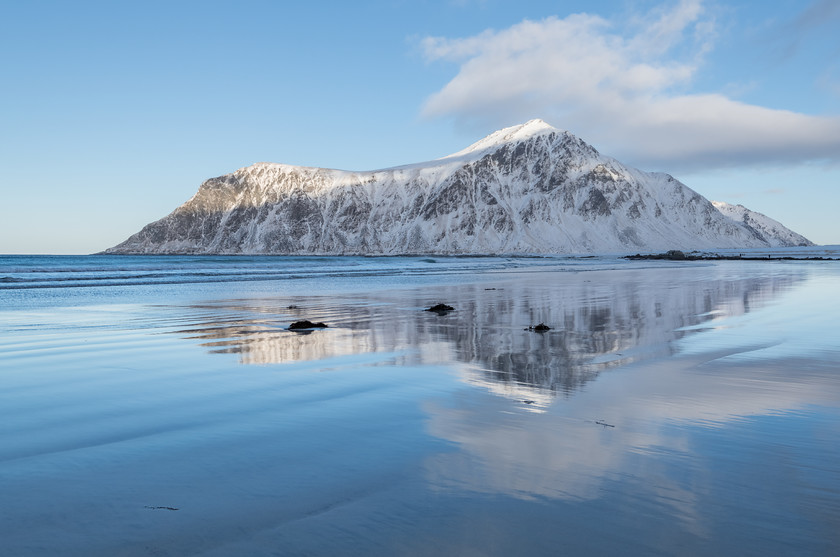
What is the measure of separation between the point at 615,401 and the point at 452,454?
9.46 feet

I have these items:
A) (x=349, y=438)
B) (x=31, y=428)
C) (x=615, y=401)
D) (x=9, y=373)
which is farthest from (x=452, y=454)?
(x=9, y=373)

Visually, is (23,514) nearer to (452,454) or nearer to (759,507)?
(452,454)

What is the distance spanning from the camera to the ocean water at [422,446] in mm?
3824

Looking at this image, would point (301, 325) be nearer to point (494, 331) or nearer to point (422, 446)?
point (494, 331)

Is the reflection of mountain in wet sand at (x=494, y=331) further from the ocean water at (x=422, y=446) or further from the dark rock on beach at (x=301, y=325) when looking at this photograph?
the dark rock on beach at (x=301, y=325)

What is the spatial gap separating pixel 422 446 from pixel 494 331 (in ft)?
30.4

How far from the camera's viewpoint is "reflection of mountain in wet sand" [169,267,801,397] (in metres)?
10.1

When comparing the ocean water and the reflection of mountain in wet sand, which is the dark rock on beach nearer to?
the reflection of mountain in wet sand

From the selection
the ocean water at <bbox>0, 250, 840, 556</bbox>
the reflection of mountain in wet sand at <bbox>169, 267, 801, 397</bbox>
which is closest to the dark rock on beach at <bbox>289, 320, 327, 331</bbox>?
the reflection of mountain in wet sand at <bbox>169, 267, 801, 397</bbox>

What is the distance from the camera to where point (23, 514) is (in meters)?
4.12

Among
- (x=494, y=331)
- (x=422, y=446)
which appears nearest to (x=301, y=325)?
(x=494, y=331)

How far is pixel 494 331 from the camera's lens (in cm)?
1470

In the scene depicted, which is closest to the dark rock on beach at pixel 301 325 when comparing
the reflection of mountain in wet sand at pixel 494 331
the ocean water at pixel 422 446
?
the reflection of mountain in wet sand at pixel 494 331

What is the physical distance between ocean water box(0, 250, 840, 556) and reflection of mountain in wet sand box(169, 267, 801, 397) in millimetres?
136
